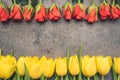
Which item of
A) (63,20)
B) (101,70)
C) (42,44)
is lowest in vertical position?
(101,70)

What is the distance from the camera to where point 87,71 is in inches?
73.9

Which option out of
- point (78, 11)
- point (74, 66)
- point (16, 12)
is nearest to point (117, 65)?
point (74, 66)

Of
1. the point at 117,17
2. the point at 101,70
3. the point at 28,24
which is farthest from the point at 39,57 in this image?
the point at 117,17

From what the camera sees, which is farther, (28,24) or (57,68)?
(28,24)

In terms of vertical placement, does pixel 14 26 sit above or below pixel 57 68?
above

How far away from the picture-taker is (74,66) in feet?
6.18

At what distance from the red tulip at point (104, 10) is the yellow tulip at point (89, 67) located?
0.26 metres

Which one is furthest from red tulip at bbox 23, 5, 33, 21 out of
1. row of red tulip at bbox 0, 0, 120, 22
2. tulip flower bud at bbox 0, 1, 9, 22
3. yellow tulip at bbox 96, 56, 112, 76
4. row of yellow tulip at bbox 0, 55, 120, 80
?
yellow tulip at bbox 96, 56, 112, 76

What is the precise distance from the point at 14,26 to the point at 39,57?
0.23 meters

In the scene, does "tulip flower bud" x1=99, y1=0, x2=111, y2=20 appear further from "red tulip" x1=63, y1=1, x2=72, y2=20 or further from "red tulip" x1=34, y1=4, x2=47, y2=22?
"red tulip" x1=34, y1=4, x2=47, y2=22

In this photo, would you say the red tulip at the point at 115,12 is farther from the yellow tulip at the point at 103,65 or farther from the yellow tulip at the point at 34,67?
the yellow tulip at the point at 34,67

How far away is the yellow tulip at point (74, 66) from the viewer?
1.88 metres

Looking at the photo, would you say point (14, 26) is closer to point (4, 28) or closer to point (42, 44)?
point (4, 28)

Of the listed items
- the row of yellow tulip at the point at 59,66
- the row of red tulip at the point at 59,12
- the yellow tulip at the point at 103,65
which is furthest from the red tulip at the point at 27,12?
the yellow tulip at the point at 103,65
